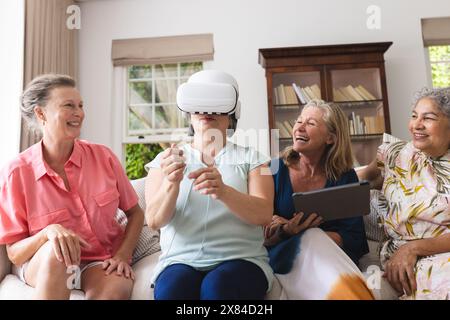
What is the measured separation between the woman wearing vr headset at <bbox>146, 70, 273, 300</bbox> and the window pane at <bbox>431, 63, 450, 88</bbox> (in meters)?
2.94

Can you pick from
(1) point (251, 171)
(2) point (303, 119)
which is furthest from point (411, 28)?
(1) point (251, 171)

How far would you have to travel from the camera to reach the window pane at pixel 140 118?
3584mm

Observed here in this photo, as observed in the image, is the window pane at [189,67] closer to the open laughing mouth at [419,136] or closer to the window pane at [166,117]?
the window pane at [166,117]

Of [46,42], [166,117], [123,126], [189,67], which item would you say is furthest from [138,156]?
[46,42]

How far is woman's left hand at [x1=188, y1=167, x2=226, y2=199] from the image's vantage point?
0.96m

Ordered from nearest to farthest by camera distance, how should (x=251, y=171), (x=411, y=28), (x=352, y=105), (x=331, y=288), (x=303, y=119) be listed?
1. (x=331, y=288)
2. (x=251, y=171)
3. (x=303, y=119)
4. (x=352, y=105)
5. (x=411, y=28)

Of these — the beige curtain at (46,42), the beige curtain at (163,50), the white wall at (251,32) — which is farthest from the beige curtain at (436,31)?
the beige curtain at (46,42)

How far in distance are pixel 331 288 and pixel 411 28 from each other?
3055 mm

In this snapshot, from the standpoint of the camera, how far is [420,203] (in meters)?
1.30

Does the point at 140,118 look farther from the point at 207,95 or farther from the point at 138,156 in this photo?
the point at 207,95

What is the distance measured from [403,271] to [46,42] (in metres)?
2.97

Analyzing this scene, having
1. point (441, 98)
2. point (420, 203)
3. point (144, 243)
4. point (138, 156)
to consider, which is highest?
point (138, 156)

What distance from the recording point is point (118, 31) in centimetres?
363
